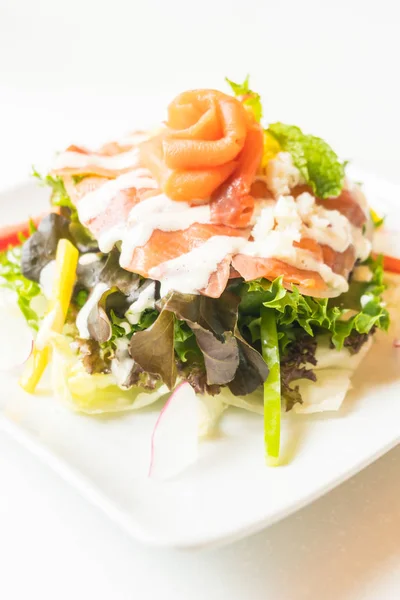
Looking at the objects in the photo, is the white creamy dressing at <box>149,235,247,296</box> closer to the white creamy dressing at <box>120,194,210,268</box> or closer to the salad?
the salad

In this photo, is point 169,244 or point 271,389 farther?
point 169,244

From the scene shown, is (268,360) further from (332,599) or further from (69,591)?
(69,591)

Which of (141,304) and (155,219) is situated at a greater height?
(155,219)

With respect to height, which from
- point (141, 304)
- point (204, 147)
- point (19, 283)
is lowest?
point (19, 283)

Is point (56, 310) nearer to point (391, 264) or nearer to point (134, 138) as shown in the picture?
point (134, 138)

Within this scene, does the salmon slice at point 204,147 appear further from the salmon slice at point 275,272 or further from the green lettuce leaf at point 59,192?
the green lettuce leaf at point 59,192

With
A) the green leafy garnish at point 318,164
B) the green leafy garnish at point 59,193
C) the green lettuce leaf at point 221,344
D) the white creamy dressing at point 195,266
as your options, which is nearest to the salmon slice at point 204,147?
the white creamy dressing at point 195,266

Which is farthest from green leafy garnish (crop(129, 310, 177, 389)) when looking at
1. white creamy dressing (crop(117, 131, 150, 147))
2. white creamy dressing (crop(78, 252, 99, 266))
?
white creamy dressing (crop(117, 131, 150, 147))

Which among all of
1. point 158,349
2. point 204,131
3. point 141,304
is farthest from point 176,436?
point 204,131
